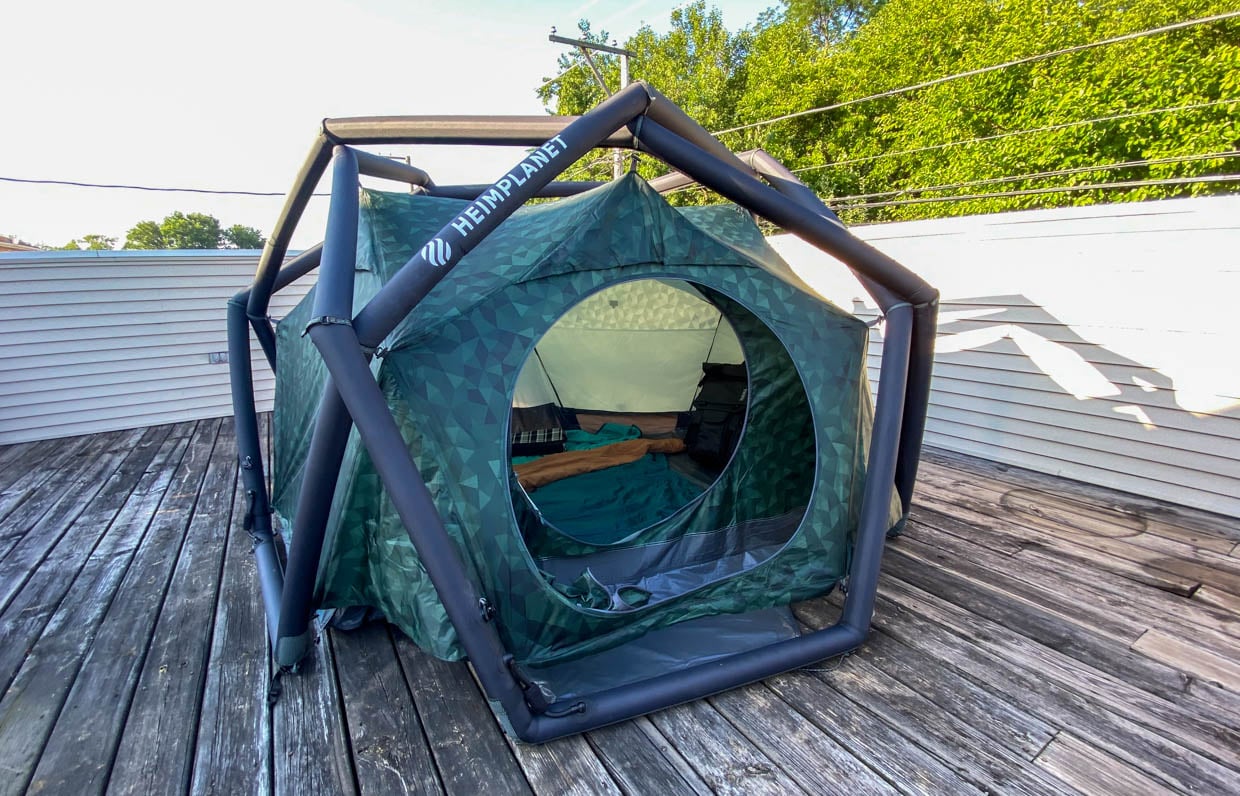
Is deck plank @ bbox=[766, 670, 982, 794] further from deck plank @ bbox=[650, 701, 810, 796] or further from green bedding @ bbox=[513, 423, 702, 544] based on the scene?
green bedding @ bbox=[513, 423, 702, 544]

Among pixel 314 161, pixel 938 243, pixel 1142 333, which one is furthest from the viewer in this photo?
pixel 938 243

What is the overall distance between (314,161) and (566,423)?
7.84ft

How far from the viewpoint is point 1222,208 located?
2850 millimetres

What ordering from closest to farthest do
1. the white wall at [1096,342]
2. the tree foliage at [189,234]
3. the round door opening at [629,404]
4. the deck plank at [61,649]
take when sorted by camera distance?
the deck plank at [61,649] < the white wall at [1096,342] < the round door opening at [629,404] < the tree foliage at [189,234]

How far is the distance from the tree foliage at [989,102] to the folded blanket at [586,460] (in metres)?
2.60

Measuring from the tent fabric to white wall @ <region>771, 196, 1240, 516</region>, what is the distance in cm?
199

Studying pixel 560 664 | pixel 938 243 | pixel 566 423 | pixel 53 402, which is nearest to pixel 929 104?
pixel 938 243

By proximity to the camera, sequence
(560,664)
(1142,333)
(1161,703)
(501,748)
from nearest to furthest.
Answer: (501,748)
(1161,703)
(560,664)
(1142,333)

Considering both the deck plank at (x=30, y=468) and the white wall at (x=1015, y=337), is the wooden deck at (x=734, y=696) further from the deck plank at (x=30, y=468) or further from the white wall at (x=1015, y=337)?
the deck plank at (x=30, y=468)

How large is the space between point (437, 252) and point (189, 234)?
8.81 metres

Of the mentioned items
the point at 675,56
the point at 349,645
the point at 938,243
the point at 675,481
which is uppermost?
the point at 675,56

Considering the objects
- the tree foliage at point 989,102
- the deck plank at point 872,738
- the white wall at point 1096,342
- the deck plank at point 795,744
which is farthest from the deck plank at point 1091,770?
the tree foliage at point 989,102

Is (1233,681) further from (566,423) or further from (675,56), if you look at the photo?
(675,56)

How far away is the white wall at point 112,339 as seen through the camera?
15.7ft
